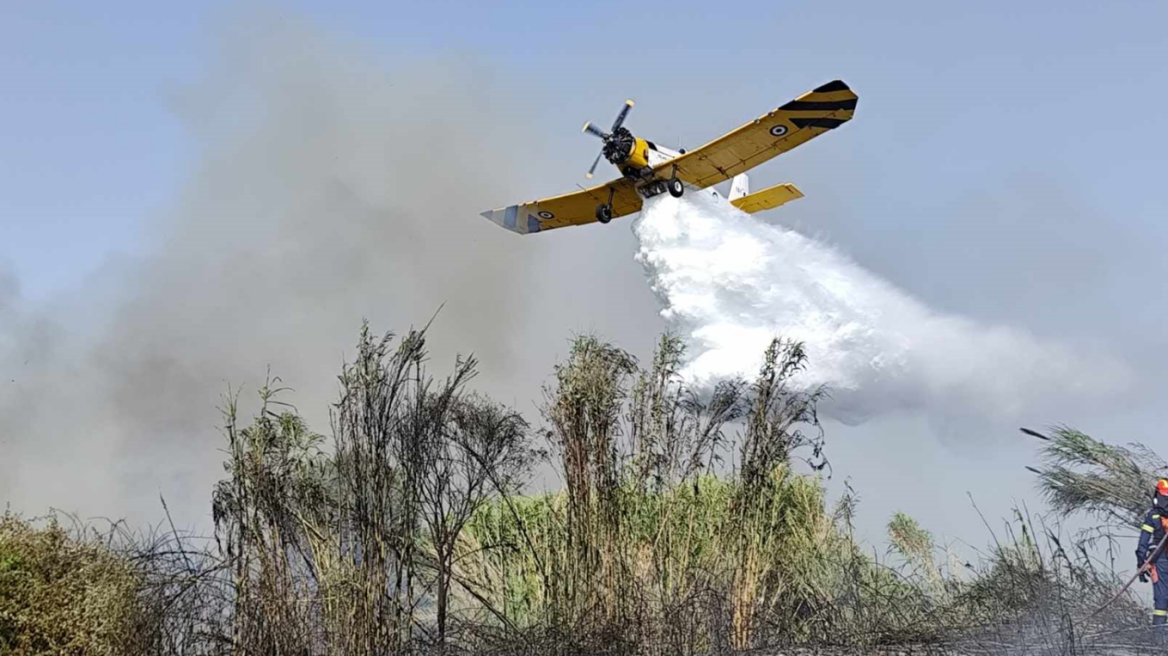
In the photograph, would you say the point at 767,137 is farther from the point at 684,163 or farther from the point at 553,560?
the point at 553,560

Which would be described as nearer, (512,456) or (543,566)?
(543,566)

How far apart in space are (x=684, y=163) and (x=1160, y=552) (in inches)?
598

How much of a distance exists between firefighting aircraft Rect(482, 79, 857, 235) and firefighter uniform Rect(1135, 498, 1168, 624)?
11.7 metres

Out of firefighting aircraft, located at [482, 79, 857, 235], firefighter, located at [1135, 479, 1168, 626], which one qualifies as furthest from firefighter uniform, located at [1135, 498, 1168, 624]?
firefighting aircraft, located at [482, 79, 857, 235]

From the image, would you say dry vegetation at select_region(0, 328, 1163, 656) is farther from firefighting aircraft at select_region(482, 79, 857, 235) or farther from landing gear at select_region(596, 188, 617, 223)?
landing gear at select_region(596, 188, 617, 223)

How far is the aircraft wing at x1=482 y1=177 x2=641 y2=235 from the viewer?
25.0 m

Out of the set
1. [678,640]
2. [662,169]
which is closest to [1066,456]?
[678,640]

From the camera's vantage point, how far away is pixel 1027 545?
900 cm

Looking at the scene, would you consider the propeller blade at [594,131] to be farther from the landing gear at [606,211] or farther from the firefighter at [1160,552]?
the firefighter at [1160,552]

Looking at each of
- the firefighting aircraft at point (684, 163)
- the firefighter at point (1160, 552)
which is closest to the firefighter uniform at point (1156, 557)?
the firefighter at point (1160, 552)

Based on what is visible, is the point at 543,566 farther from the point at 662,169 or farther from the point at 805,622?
the point at 662,169

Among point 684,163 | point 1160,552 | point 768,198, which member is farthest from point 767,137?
point 1160,552

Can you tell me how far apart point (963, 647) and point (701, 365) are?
12.0 meters

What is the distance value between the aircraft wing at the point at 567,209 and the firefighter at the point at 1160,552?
52.9 ft
